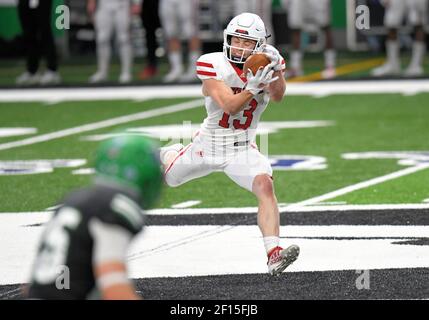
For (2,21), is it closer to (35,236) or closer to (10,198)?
(10,198)

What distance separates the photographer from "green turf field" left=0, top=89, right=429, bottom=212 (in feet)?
36.9

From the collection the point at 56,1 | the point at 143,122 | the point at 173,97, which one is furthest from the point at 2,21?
the point at 143,122

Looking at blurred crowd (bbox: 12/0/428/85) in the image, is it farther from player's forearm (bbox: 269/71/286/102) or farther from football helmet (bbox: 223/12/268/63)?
player's forearm (bbox: 269/71/286/102)

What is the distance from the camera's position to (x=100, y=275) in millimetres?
4383

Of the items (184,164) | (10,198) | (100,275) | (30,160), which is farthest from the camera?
(30,160)

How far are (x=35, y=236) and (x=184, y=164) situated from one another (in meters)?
1.54

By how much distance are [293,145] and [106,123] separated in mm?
3096

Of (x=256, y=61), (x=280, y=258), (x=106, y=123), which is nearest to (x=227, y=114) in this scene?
(x=256, y=61)

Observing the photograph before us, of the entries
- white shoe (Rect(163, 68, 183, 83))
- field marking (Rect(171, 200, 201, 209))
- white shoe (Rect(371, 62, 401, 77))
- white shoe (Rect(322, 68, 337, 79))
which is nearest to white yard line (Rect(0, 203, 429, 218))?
field marking (Rect(171, 200, 201, 209))

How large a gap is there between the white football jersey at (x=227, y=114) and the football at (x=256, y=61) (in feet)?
1.17

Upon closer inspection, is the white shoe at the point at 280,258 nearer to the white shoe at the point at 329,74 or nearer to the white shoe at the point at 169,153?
the white shoe at the point at 169,153

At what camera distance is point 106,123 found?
16625 millimetres

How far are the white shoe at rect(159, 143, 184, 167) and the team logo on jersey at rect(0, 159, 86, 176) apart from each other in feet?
13.9

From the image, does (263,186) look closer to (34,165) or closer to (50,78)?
(34,165)
